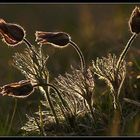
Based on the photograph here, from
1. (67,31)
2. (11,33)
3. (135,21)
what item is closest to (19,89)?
(11,33)

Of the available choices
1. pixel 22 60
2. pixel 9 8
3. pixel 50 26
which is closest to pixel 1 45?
pixel 50 26

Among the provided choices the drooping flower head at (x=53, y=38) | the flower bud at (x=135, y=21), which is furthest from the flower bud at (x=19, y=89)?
the flower bud at (x=135, y=21)

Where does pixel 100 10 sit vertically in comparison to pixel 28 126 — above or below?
above

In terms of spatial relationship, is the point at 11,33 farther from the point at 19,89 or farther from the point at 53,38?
the point at 19,89

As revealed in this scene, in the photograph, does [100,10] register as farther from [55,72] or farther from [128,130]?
[128,130]

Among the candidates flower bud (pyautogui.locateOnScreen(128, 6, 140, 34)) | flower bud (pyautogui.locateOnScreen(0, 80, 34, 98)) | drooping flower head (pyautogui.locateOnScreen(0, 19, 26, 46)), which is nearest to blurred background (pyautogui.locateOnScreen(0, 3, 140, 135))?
flower bud (pyautogui.locateOnScreen(0, 80, 34, 98))

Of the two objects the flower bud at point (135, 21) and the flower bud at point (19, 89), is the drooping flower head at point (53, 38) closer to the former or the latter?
the flower bud at point (19, 89)

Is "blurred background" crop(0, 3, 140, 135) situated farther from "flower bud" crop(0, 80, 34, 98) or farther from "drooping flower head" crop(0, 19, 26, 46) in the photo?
"drooping flower head" crop(0, 19, 26, 46)
